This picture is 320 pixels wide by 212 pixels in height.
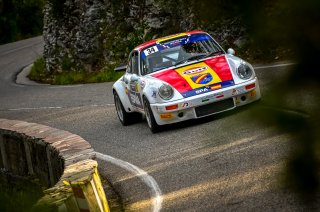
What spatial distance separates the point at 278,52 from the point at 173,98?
8.60 meters

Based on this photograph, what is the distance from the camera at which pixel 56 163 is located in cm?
820

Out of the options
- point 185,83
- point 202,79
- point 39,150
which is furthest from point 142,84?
point 39,150

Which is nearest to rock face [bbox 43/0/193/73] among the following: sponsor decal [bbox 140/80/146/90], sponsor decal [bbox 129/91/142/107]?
sponsor decal [bbox 129/91/142/107]

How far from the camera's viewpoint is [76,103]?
1773cm

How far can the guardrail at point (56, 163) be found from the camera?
5.52 meters

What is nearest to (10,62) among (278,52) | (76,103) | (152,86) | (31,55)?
(31,55)

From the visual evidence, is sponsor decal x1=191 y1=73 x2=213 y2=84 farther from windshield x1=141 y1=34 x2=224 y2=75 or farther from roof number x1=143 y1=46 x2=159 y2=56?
roof number x1=143 y1=46 x2=159 y2=56

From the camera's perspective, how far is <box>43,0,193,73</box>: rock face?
24003 millimetres

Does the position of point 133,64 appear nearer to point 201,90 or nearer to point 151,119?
point 151,119

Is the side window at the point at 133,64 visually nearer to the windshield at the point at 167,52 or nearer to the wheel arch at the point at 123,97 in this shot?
the windshield at the point at 167,52

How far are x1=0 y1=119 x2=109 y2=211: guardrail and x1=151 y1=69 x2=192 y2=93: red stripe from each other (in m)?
1.96

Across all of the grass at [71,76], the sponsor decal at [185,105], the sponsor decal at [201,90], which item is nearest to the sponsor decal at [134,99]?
the sponsor decal at [185,105]

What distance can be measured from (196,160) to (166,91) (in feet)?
8.08

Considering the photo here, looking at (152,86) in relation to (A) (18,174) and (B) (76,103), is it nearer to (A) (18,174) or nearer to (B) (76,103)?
(A) (18,174)
